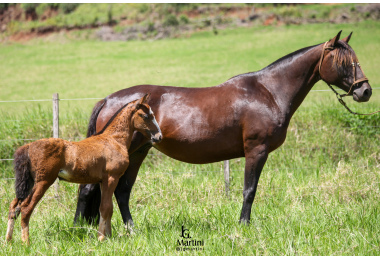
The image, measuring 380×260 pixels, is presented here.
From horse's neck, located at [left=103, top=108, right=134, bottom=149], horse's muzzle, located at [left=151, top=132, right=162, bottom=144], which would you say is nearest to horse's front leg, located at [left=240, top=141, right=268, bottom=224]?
horse's muzzle, located at [left=151, top=132, right=162, bottom=144]

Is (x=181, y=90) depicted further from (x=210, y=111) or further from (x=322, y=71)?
(x=322, y=71)

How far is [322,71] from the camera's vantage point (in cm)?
570

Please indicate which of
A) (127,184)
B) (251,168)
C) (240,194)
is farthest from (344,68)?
(127,184)

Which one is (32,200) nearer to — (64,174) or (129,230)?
(64,174)

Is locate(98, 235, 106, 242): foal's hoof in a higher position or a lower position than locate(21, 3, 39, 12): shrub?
lower

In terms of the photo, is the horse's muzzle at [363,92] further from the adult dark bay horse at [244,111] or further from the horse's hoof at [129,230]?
the horse's hoof at [129,230]

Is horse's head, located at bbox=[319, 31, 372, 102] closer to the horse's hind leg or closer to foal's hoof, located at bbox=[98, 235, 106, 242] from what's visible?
foal's hoof, located at bbox=[98, 235, 106, 242]

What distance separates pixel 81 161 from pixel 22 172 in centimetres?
59

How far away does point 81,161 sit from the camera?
4652 millimetres

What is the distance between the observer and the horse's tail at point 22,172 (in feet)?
14.7

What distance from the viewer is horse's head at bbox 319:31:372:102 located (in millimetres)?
5582

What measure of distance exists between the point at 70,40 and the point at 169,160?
1496 centimetres
